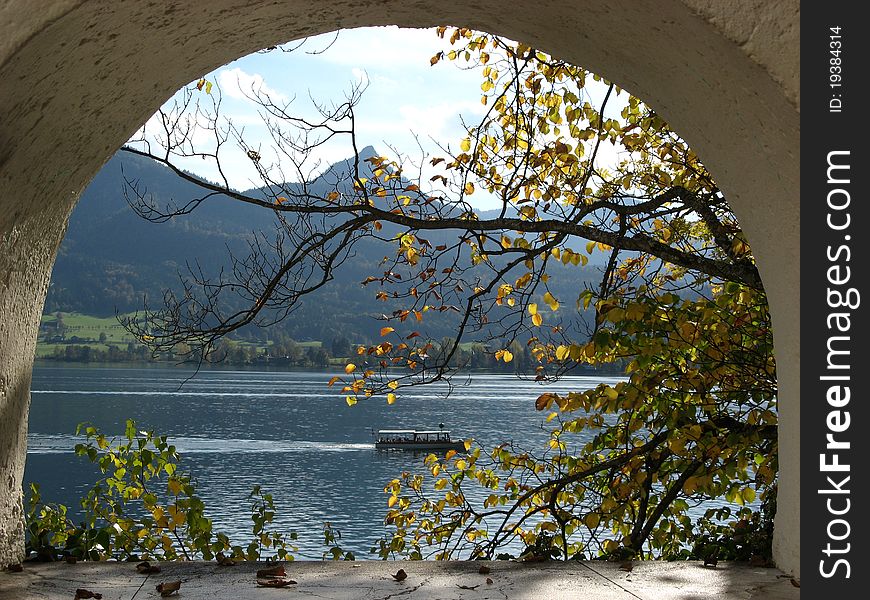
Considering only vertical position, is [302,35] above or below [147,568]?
above

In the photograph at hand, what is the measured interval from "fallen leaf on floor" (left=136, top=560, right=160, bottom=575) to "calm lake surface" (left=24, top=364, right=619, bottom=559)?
3.82 m

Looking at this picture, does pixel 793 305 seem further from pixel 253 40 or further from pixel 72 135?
pixel 72 135

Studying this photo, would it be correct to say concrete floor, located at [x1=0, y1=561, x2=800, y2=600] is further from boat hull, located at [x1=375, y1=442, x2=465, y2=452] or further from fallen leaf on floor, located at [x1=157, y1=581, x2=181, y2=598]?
boat hull, located at [x1=375, y1=442, x2=465, y2=452]

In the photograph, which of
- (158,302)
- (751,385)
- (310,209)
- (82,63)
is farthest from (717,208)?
(158,302)

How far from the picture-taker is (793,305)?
2.36m

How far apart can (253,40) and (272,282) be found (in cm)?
285

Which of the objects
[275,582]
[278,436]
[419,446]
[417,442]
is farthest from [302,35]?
[278,436]

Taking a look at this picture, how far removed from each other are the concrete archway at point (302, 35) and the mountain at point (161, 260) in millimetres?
88550

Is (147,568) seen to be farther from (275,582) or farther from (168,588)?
(275,582)
